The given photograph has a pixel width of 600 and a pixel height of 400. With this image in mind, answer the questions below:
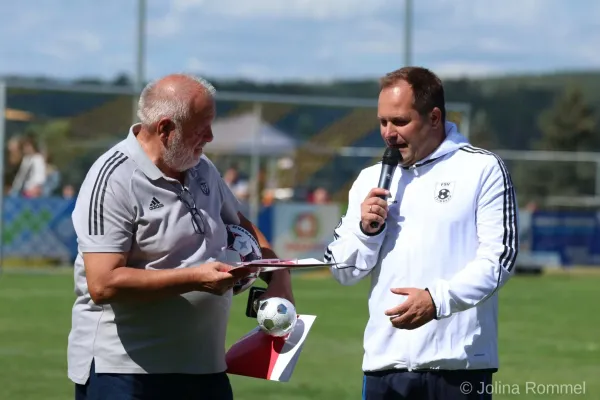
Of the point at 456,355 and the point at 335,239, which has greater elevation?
the point at 335,239

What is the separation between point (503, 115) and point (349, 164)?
31417mm

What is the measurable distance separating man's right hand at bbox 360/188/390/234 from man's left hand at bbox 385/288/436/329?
1.14ft

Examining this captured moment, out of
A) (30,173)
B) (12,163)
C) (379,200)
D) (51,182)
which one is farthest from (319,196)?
(379,200)

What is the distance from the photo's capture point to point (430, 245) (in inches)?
207

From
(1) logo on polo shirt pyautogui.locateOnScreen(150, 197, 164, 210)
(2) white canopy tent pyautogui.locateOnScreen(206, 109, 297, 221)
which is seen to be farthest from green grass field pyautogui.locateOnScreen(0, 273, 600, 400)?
(2) white canopy tent pyautogui.locateOnScreen(206, 109, 297, 221)

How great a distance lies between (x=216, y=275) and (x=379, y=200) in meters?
0.88

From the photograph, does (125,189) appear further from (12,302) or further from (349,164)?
(349,164)

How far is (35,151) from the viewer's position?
76.3ft

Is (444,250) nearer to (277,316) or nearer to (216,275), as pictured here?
(277,316)

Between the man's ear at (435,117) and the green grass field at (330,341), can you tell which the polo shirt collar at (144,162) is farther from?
the green grass field at (330,341)

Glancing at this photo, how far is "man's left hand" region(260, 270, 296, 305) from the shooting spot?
5.36 m

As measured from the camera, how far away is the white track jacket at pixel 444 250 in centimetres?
522

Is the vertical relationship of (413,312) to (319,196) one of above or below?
below

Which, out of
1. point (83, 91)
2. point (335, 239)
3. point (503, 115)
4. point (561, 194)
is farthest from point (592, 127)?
point (335, 239)
